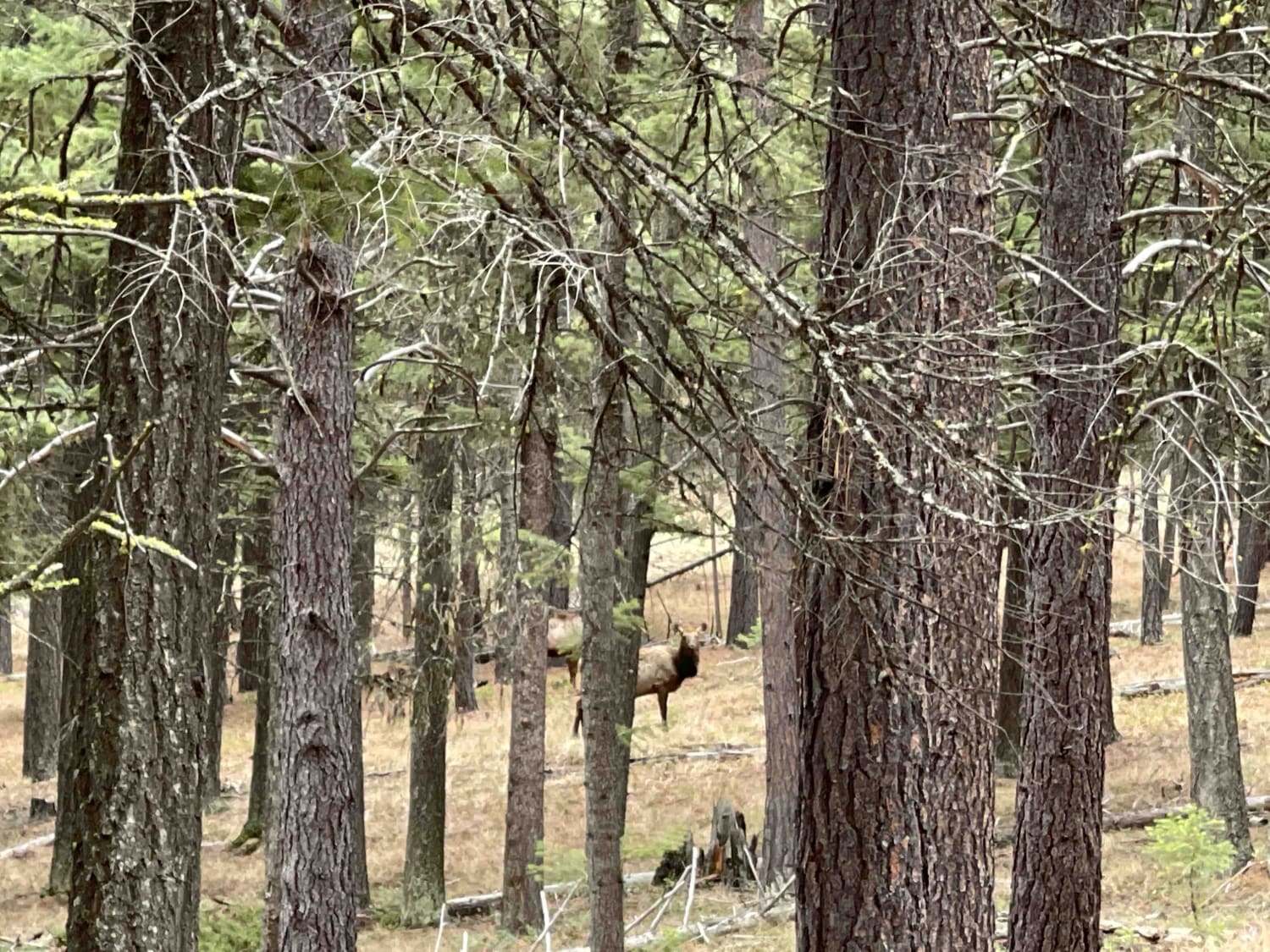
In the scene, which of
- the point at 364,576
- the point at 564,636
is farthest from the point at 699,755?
the point at 364,576

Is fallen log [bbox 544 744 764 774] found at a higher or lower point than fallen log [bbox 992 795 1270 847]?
lower

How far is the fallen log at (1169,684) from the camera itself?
76.7ft

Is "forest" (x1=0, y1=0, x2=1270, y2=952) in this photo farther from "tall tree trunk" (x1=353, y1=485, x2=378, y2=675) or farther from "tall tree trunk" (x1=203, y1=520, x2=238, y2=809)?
"tall tree trunk" (x1=203, y1=520, x2=238, y2=809)

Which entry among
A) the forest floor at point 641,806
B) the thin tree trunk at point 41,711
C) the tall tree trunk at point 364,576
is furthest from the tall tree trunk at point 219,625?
the thin tree trunk at point 41,711

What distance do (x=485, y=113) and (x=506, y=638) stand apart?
1394 cm

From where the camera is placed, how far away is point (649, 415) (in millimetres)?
15734

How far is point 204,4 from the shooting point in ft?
15.7

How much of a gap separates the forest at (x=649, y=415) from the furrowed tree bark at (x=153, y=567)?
0.06 feet

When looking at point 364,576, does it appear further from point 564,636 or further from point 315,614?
point 315,614

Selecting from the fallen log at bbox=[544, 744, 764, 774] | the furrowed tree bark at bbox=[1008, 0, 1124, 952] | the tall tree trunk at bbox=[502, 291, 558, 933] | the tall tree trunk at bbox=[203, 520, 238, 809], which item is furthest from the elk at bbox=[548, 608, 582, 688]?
the furrowed tree bark at bbox=[1008, 0, 1124, 952]

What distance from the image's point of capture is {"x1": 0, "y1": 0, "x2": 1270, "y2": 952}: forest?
4578 millimetres

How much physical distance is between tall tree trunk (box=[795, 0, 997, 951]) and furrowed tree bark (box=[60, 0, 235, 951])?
2.20 meters

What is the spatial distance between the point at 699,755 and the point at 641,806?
3151 millimetres

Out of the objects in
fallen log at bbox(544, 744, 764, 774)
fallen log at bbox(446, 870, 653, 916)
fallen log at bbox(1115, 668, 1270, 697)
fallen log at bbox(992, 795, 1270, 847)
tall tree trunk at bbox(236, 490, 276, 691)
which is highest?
tall tree trunk at bbox(236, 490, 276, 691)
